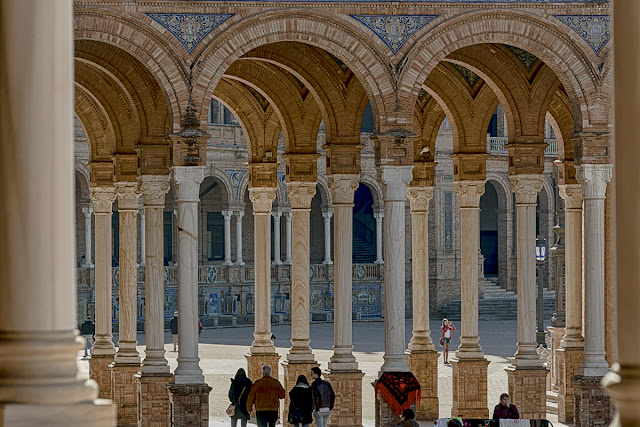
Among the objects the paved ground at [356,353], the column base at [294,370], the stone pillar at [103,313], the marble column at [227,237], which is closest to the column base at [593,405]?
the paved ground at [356,353]

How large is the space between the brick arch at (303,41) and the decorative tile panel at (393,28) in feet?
0.52

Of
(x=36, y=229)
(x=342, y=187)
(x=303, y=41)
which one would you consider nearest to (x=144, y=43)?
(x=303, y=41)

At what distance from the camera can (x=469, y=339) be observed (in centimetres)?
1967

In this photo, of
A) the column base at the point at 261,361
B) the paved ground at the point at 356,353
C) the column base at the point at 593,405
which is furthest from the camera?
the paved ground at the point at 356,353

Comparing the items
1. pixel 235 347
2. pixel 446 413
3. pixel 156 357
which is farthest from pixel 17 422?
pixel 235 347

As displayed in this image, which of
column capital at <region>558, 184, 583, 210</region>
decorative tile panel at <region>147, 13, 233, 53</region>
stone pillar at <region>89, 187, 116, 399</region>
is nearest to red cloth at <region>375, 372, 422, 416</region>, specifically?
decorative tile panel at <region>147, 13, 233, 53</region>

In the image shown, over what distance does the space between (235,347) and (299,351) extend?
12961 millimetres

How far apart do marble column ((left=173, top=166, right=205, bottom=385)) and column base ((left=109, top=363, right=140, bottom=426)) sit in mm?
3344

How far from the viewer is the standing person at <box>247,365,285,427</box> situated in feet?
54.2

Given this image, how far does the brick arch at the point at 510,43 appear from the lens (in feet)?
54.8

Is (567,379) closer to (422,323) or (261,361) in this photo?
(422,323)

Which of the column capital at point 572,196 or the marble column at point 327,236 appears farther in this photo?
the marble column at point 327,236

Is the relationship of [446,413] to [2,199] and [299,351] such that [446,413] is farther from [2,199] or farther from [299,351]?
[2,199]

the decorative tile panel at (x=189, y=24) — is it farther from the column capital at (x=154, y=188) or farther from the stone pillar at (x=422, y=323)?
the stone pillar at (x=422, y=323)
